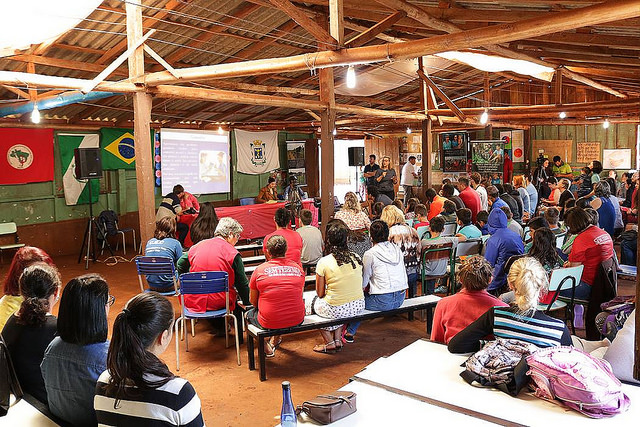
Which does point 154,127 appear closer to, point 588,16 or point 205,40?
point 205,40

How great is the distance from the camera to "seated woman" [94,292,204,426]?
75.9 inches

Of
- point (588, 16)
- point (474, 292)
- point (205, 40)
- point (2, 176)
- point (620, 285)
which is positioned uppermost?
point (205, 40)

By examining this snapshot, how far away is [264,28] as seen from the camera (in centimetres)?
888

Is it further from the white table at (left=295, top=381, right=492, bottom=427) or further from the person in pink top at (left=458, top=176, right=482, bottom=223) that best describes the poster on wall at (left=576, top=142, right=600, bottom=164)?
the white table at (left=295, top=381, right=492, bottom=427)

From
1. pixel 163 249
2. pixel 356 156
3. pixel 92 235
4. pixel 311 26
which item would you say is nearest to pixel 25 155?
pixel 92 235

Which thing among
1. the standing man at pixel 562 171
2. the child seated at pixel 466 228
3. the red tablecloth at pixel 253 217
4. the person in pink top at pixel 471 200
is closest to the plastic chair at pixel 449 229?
the child seated at pixel 466 228

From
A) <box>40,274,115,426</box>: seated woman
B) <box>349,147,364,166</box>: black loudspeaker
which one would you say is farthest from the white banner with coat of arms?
<box>40,274,115,426</box>: seated woman

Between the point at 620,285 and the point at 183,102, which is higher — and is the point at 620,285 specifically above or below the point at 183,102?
below

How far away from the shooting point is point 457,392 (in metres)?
2.64

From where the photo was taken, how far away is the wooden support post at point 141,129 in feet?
20.3

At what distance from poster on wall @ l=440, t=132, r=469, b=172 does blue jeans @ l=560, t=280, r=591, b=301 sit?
44.3 ft

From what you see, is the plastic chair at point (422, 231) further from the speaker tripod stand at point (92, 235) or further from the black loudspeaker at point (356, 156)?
the black loudspeaker at point (356, 156)

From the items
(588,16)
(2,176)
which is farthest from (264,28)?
(588,16)

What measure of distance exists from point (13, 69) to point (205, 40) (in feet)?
9.35
